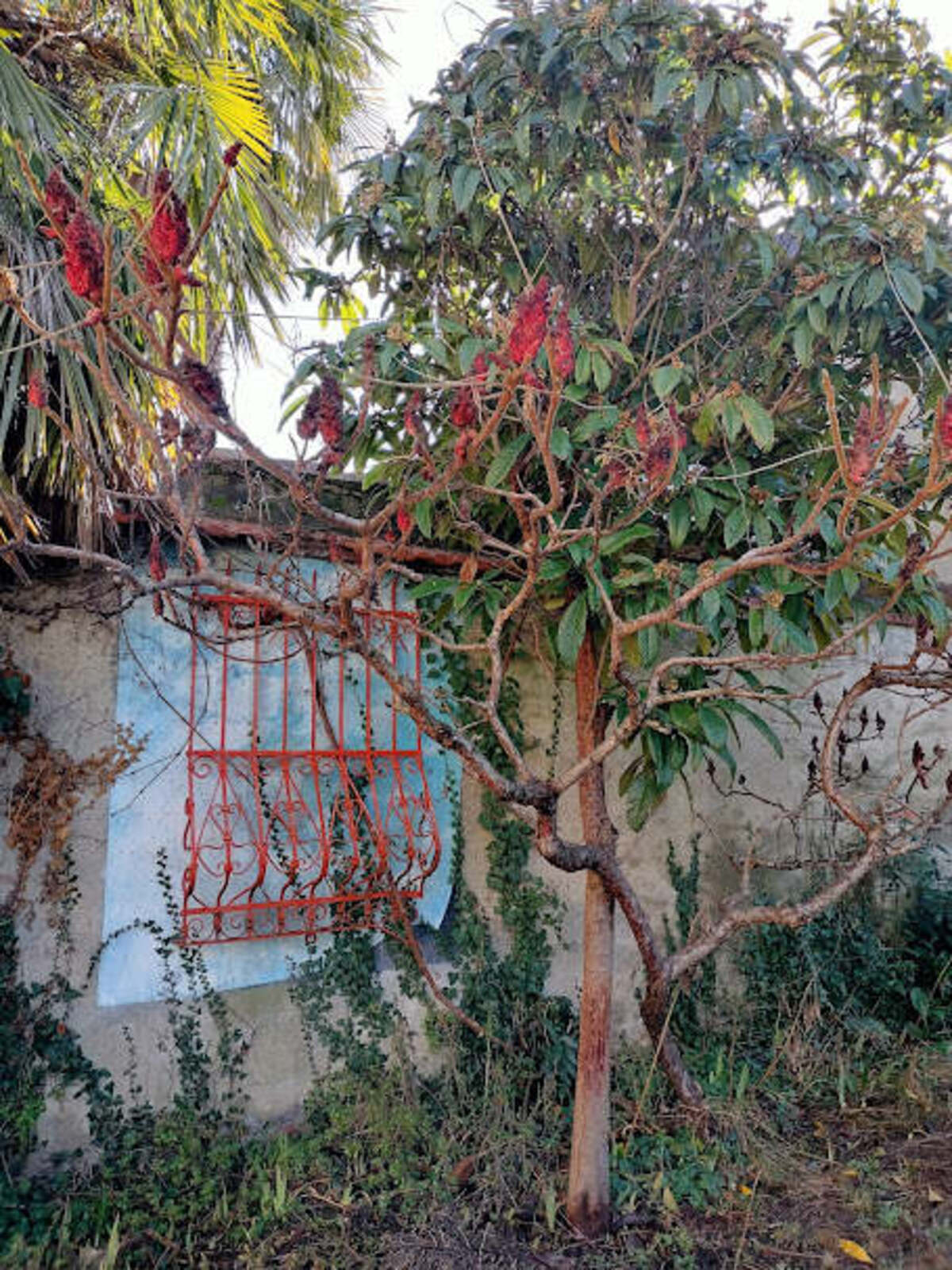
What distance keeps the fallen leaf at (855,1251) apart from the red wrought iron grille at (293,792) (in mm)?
1649

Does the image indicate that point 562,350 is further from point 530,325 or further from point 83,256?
point 83,256

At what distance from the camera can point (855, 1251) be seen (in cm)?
271

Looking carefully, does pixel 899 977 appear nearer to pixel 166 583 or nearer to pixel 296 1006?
pixel 296 1006

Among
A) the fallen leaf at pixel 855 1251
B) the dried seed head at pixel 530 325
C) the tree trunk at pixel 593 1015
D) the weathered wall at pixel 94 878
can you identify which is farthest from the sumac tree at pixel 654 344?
the dried seed head at pixel 530 325

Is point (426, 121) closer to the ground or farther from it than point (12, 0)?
closer to the ground

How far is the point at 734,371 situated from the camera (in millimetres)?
3230

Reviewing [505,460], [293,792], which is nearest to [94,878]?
[293,792]

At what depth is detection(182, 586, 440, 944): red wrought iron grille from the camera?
334 cm

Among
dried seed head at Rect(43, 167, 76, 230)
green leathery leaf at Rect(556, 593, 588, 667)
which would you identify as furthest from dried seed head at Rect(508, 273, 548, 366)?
green leathery leaf at Rect(556, 593, 588, 667)

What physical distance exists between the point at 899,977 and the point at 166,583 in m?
3.71

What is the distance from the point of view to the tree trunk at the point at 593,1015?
2.82m

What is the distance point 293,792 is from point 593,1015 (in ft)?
4.15

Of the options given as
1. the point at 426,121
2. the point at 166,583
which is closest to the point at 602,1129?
the point at 166,583

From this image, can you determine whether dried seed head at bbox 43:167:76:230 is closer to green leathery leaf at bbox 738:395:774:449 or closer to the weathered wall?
green leathery leaf at bbox 738:395:774:449
